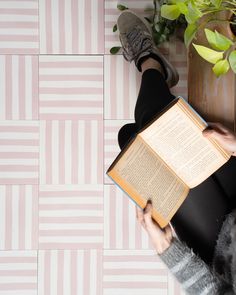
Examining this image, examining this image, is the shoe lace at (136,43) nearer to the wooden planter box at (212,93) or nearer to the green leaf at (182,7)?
the wooden planter box at (212,93)

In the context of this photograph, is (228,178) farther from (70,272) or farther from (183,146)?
(70,272)

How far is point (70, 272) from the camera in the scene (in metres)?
1.42

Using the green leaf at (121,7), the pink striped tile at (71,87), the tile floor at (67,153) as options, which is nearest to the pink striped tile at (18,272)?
the tile floor at (67,153)

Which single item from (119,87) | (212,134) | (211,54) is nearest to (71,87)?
(119,87)

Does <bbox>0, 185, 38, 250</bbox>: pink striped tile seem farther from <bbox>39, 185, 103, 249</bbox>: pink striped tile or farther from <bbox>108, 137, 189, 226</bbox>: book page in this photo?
<bbox>108, 137, 189, 226</bbox>: book page

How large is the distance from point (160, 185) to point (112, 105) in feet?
1.61

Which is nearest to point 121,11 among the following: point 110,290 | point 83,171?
point 83,171

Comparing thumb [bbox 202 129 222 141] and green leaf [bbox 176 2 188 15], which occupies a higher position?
green leaf [bbox 176 2 188 15]

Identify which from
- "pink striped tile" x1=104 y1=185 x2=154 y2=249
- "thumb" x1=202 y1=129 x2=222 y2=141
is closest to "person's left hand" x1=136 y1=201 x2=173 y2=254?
"thumb" x1=202 y1=129 x2=222 y2=141

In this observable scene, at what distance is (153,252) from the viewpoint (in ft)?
4.58

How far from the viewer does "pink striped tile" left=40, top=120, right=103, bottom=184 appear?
138 cm

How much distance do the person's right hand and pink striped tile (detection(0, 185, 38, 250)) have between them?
73 centimetres

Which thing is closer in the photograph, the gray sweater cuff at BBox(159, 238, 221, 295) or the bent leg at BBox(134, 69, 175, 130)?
the gray sweater cuff at BBox(159, 238, 221, 295)

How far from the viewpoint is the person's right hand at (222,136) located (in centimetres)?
90
